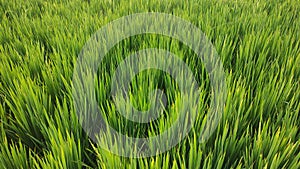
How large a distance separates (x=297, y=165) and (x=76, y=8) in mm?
1380

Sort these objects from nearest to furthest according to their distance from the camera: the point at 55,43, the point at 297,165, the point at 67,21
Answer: the point at 297,165
the point at 55,43
the point at 67,21

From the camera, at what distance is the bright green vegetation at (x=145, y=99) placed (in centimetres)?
57

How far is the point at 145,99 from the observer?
73 cm

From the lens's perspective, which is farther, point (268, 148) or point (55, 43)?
point (55, 43)

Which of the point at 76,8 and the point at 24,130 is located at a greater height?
the point at 76,8

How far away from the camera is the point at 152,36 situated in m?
1.13

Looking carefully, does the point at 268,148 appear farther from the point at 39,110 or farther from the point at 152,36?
the point at 152,36

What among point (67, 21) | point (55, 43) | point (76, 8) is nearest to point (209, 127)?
point (55, 43)

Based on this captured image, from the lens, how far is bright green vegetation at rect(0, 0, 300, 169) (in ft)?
1.87

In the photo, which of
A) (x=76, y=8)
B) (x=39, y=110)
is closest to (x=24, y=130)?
(x=39, y=110)

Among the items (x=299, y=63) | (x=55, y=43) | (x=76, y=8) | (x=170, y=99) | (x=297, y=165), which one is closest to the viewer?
(x=297, y=165)

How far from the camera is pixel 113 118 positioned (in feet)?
2.19

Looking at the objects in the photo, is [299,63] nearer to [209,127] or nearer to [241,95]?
[241,95]

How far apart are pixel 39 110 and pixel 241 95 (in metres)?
0.50
